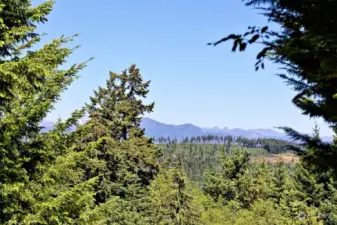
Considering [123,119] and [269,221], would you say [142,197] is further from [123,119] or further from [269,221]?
[269,221]

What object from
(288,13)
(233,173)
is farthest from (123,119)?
(288,13)

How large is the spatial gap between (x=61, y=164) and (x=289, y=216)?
2027 cm

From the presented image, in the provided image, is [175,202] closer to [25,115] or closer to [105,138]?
[105,138]

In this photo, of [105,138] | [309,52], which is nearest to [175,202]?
[105,138]

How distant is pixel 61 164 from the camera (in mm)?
8922

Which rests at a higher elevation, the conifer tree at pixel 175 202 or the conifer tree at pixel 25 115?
the conifer tree at pixel 25 115

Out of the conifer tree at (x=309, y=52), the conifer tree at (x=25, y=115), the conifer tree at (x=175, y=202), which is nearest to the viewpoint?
the conifer tree at (x=309, y=52)

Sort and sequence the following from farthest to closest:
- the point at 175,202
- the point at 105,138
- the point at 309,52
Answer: the point at 175,202 → the point at 105,138 → the point at 309,52

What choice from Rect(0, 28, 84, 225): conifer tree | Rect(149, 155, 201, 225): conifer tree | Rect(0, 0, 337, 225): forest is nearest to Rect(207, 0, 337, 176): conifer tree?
Rect(0, 0, 337, 225): forest

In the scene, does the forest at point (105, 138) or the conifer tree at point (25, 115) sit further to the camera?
the conifer tree at point (25, 115)

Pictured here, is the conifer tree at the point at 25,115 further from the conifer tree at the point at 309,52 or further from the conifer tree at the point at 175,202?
the conifer tree at the point at 175,202

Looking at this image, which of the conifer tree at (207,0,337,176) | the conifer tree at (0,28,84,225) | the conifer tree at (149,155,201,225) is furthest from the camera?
the conifer tree at (149,155,201,225)

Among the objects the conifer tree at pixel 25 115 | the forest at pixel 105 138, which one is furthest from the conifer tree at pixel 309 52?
the conifer tree at pixel 25 115

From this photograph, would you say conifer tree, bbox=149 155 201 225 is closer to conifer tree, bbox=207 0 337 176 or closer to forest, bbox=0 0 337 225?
forest, bbox=0 0 337 225
